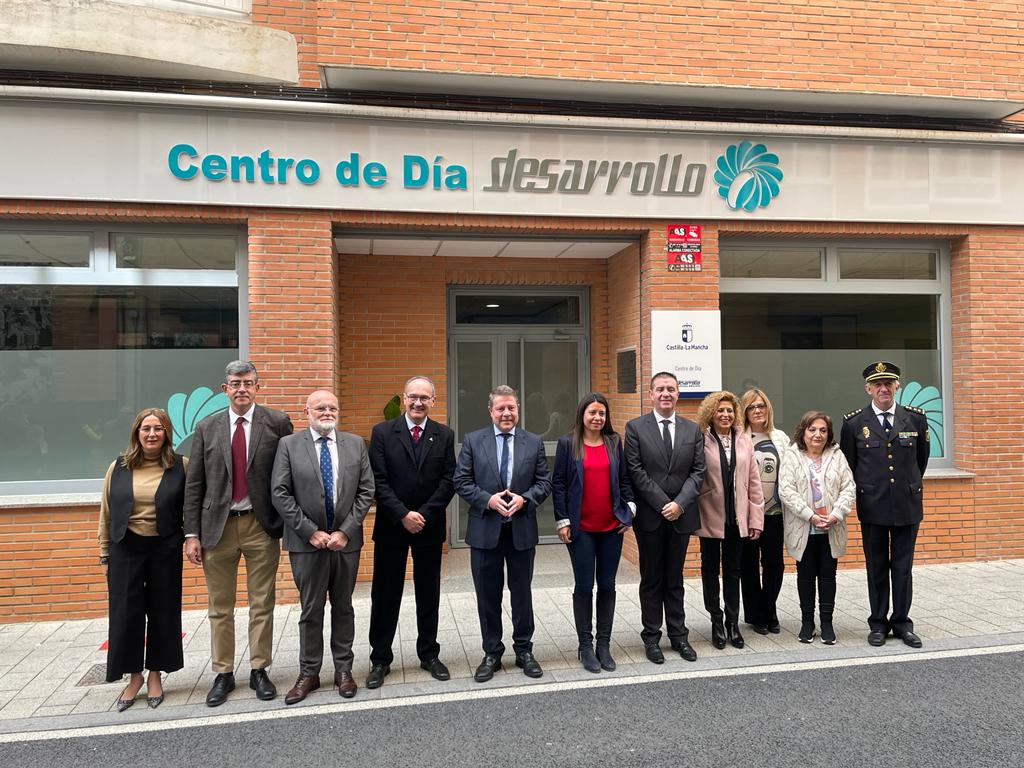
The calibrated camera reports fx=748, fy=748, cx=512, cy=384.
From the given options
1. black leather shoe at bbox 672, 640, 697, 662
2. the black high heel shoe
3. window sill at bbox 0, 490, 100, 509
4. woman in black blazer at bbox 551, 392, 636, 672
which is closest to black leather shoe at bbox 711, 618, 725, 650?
black leather shoe at bbox 672, 640, 697, 662

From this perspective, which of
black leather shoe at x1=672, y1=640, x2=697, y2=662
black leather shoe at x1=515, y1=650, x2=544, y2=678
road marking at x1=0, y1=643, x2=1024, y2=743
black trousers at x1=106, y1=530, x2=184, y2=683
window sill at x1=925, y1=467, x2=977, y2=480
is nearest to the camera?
road marking at x1=0, y1=643, x2=1024, y2=743

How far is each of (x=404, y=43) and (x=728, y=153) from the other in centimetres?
330

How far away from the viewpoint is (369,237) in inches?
289

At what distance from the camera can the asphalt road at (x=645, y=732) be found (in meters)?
3.77

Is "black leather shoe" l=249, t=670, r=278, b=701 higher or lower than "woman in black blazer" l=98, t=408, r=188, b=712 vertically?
lower

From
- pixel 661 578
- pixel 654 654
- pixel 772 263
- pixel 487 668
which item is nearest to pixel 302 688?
pixel 487 668

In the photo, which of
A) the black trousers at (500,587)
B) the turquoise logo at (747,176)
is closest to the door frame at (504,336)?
the turquoise logo at (747,176)

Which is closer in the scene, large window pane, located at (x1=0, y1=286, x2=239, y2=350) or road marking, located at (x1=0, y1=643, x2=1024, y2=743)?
road marking, located at (x1=0, y1=643, x2=1024, y2=743)

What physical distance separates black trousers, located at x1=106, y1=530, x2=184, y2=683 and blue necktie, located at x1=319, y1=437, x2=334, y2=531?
0.96 meters

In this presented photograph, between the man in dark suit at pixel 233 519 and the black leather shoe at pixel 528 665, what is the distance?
1.58 meters

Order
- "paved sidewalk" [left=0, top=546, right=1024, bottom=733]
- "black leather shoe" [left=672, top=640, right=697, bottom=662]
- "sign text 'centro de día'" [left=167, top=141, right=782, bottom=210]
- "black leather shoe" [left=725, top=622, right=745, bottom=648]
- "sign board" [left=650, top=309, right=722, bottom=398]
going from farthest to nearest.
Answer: "sign board" [left=650, top=309, right=722, bottom=398] → "sign text 'centro de día'" [left=167, top=141, right=782, bottom=210] → "black leather shoe" [left=725, top=622, right=745, bottom=648] → "black leather shoe" [left=672, top=640, right=697, bottom=662] → "paved sidewalk" [left=0, top=546, right=1024, bottom=733]

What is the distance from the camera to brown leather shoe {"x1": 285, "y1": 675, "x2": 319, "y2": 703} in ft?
14.9

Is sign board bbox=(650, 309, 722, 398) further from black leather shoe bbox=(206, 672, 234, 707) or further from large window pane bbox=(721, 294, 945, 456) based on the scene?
black leather shoe bbox=(206, 672, 234, 707)

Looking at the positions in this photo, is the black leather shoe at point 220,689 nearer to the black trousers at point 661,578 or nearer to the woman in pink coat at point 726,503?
the black trousers at point 661,578
